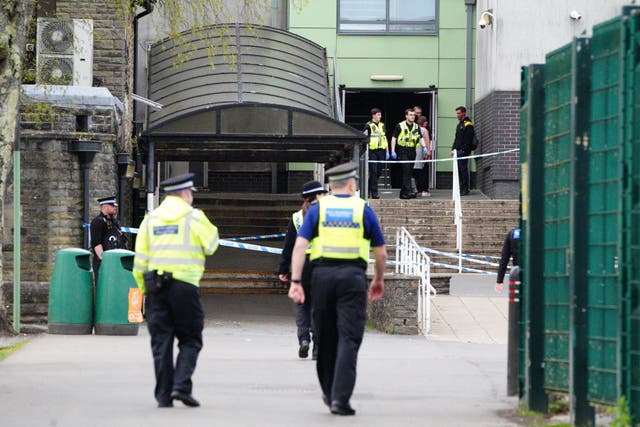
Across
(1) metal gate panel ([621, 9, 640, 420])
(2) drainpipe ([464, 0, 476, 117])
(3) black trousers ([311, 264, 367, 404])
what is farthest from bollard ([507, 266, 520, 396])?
(2) drainpipe ([464, 0, 476, 117])

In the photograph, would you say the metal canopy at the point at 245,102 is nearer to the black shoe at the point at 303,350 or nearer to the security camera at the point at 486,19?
the security camera at the point at 486,19

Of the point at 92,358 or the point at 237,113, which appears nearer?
the point at 92,358

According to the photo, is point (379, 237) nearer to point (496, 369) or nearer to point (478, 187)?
point (496, 369)

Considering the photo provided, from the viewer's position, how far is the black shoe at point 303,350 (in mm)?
12742

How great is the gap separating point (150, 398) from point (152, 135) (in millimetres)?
9689

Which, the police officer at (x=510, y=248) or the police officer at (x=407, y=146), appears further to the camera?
the police officer at (x=407, y=146)

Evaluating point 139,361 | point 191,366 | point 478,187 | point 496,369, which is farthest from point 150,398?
point 478,187

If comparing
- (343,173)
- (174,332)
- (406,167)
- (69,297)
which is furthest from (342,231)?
(406,167)

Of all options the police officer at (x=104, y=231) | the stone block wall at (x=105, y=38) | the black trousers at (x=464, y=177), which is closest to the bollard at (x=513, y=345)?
the police officer at (x=104, y=231)

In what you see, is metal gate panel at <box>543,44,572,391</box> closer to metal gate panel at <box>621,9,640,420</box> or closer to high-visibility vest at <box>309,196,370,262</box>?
metal gate panel at <box>621,9,640,420</box>

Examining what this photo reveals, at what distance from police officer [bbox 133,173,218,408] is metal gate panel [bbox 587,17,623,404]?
2700mm

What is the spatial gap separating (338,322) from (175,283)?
109cm

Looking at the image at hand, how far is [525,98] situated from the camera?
8789 millimetres

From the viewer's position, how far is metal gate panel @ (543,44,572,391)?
25.9 ft
